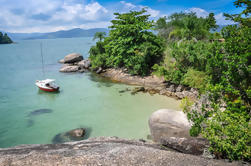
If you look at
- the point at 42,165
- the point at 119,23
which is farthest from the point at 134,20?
the point at 42,165

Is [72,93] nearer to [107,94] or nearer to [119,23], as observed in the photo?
[107,94]

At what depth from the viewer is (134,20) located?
23.8 metres

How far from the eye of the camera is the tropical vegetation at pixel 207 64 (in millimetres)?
5875

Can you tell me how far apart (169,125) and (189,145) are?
7.78ft

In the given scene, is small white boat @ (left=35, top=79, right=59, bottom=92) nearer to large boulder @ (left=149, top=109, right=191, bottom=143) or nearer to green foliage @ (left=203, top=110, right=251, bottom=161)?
large boulder @ (left=149, top=109, right=191, bottom=143)

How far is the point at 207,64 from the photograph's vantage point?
43.4 feet

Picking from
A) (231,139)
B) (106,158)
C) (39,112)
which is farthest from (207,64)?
(39,112)

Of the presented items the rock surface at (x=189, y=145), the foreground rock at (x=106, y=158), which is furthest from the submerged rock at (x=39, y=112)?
the rock surface at (x=189, y=145)

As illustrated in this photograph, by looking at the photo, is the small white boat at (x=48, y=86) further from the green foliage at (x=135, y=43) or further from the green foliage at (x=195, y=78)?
the green foliage at (x=195, y=78)

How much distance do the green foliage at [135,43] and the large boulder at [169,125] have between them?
13735 millimetres

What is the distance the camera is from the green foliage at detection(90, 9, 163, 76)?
2286cm

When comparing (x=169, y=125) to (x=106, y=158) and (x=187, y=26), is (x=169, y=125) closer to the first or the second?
(x=106, y=158)

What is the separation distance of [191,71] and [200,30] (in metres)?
15.4

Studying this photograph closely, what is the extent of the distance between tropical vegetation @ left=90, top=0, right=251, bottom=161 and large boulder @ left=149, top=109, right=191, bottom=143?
27.6 inches
